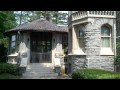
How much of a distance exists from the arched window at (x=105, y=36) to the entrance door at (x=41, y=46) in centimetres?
640

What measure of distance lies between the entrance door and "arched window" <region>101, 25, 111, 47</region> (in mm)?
6399

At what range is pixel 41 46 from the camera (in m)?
24.1

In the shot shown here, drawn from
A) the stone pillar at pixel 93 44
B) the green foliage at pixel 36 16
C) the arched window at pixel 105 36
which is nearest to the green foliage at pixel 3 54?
the stone pillar at pixel 93 44

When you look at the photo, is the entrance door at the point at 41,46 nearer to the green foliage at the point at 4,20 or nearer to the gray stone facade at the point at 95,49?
the green foliage at the point at 4,20

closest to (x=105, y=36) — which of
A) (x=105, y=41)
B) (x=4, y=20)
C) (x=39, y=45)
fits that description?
(x=105, y=41)

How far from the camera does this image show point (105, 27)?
62.2ft

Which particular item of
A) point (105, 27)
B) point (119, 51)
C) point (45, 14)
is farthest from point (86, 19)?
point (45, 14)

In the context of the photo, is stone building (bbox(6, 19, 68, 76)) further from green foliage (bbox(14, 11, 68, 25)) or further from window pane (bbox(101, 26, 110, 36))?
green foliage (bbox(14, 11, 68, 25))

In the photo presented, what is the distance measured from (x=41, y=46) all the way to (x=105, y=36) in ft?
24.2

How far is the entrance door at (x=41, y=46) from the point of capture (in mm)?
23391

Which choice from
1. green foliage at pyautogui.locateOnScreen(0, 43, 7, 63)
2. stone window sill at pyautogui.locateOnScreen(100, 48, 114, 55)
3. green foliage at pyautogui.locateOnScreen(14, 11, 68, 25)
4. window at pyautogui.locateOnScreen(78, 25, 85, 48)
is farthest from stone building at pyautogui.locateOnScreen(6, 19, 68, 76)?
green foliage at pyautogui.locateOnScreen(14, 11, 68, 25)

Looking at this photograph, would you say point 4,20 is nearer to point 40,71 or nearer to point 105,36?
point 40,71
